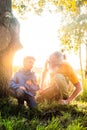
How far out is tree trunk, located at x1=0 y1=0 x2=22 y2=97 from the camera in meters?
7.16

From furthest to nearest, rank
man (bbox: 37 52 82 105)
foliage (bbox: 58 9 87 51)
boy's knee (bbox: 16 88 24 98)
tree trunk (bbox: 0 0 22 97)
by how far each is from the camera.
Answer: foliage (bbox: 58 9 87 51)
tree trunk (bbox: 0 0 22 97)
man (bbox: 37 52 82 105)
boy's knee (bbox: 16 88 24 98)

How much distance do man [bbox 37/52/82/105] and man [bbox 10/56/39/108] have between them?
502 mm

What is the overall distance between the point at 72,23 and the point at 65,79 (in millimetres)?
19352

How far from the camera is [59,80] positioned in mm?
6555

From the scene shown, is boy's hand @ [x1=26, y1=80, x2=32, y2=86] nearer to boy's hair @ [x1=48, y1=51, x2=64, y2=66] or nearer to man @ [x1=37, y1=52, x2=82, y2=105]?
man @ [x1=37, y1=52, x2=82, y2=105]

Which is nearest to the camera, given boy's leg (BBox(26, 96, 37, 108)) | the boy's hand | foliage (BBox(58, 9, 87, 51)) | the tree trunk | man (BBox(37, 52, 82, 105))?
boy's leg (BBox(26, 96, 37, 108))

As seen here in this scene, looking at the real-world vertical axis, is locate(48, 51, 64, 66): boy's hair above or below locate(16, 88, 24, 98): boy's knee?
above

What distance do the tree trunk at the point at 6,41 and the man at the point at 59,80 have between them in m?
0.83

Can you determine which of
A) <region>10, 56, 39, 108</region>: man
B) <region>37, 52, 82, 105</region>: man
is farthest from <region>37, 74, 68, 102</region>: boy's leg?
<region>10, 56, 39, 108</region>: man

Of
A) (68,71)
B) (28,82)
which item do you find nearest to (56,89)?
(68,71)

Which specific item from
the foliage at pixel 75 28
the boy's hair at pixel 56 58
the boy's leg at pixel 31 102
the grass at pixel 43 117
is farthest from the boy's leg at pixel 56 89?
the foliage at pixel 75 28

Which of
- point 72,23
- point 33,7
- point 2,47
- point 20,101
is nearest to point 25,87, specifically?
point 20,101

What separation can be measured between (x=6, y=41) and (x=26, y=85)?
1.26 meters

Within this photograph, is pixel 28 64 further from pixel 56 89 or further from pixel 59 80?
pixel 56 89
